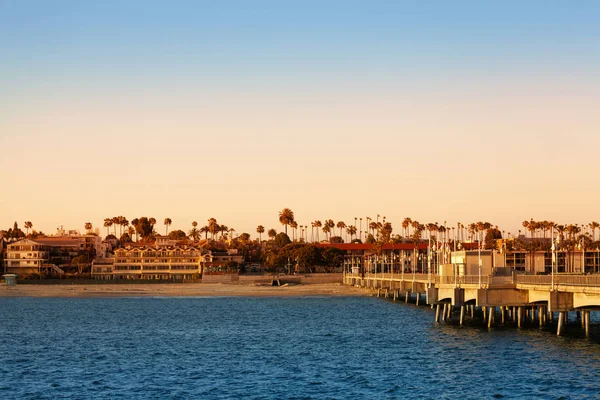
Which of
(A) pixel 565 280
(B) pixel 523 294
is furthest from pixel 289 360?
(B) pixel 523 294

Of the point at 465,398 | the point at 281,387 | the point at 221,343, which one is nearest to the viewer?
the point at 465,398

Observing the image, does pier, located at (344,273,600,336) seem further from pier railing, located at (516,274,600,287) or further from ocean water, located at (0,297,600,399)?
ocean water, located at (0,297,600,399)

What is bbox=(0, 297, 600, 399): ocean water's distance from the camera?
54.5 m

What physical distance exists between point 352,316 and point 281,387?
6476 centimetres

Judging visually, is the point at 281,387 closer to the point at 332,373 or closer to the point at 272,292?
the point at 332,373

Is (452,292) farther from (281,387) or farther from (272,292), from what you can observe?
(272,292)

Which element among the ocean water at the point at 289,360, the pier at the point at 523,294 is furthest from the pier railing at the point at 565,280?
the ocean water at the point at 289,360

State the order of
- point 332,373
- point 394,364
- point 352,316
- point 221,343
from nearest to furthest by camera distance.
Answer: point 332,373 < point 394,364 < point 221,343 < point 352,316

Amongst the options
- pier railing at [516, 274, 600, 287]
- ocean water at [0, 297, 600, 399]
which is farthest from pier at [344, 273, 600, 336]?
ocean water at [0, 297, 600, 399]

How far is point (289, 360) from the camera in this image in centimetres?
6938

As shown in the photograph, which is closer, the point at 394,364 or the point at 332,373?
the point at 332,373

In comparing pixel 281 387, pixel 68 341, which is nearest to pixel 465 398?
pixel 281 387

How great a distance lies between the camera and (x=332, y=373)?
61.8m

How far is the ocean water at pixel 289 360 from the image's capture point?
179 feet
